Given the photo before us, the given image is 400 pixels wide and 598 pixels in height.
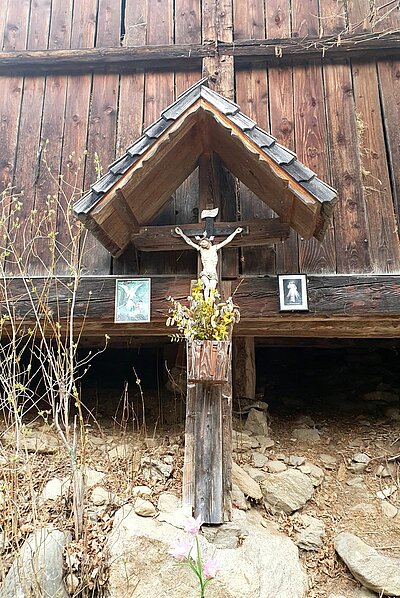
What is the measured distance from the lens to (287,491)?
3.97 meters

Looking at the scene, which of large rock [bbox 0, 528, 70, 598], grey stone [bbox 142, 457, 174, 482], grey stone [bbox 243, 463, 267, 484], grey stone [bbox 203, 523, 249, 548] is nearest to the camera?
large rock [bbox 0, 528, 70, 598]

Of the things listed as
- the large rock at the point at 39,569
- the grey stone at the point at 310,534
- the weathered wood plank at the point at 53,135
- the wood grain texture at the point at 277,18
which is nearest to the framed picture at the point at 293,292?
the grey stone at the point at 310,534

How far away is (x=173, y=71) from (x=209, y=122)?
1.36 m

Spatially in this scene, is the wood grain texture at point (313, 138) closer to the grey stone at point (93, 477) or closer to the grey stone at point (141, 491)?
the grey stone at point (141, 491)

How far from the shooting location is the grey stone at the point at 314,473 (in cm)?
420

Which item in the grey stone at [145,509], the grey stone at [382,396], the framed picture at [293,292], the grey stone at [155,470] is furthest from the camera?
the grey stone at [382,396]

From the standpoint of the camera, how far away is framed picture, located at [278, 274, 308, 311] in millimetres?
3967

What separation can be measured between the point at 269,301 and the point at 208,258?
25.0 inches

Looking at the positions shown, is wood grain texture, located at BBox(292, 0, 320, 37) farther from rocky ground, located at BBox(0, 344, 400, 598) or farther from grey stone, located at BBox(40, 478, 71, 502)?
grey stone, located at BBox(40, 478, 71, 502)

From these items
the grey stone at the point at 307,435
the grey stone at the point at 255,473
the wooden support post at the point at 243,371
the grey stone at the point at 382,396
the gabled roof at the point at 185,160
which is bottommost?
the grey stone at the point at 255,473

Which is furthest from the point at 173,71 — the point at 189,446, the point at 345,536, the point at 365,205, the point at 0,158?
the point at 345,536

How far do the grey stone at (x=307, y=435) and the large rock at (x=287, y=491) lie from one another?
637mm

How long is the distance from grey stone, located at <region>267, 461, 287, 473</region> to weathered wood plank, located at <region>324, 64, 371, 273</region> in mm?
1620

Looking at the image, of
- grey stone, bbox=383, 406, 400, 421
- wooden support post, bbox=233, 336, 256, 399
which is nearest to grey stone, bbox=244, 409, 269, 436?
wooden support post, bbox=233, 336, 256, 399
